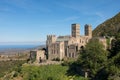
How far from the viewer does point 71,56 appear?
67.6m

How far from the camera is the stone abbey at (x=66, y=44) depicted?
67125 mm

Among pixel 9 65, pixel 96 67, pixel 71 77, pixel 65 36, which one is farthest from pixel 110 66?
pixel 9 65

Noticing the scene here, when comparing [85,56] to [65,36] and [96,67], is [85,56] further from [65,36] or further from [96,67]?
[65,36]

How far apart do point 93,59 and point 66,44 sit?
17.2 m

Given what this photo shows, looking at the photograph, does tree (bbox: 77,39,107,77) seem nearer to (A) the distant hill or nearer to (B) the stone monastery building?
(B) the stone monastery building

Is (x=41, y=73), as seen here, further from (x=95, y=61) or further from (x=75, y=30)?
(x=75, y=30)

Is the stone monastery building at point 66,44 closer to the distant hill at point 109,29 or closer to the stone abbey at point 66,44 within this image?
the stone abbey at point 66,44

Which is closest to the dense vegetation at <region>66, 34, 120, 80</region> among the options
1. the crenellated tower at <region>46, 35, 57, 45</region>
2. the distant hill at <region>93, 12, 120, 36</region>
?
the crenellated tower at <region>46, 35, 57, 45</region>

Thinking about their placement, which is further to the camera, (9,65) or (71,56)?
(9,65)

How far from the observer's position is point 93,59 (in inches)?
2085

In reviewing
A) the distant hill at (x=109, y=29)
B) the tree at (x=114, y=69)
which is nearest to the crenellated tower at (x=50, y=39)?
the distant hill at (x=109, y=29)

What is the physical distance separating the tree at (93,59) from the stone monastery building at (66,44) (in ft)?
38.6

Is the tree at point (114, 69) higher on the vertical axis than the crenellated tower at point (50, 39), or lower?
lower

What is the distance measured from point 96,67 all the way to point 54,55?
65.4 ft
